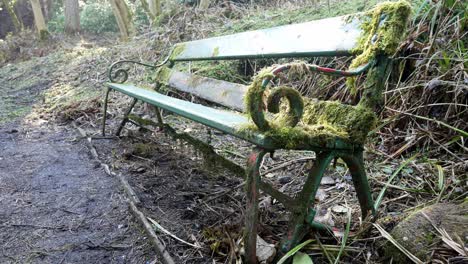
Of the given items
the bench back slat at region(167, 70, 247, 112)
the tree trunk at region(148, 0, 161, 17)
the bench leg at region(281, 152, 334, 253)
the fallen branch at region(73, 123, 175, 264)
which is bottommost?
the fallen branch at region(73, 123, 175, 264)

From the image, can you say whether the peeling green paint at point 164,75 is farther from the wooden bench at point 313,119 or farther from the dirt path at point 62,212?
the wooden bench at point 313,119

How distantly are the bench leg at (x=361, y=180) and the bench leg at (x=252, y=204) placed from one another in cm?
46

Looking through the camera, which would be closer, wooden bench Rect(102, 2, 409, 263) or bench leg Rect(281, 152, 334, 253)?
wooden bench Rect(102, 2, 409, 263)

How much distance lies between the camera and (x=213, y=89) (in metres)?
3.18

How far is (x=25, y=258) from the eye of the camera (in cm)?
209

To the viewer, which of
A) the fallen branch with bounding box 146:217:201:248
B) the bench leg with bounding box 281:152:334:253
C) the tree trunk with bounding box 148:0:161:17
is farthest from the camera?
the tree trunk with bounding box 148:0:161:17

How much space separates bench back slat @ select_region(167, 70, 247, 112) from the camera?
2.81 m

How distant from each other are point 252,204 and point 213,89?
1.63m

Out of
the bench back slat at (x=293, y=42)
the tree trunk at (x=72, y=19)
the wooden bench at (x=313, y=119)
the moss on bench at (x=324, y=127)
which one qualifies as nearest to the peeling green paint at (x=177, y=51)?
the bench back slat at (x=293, y=42)

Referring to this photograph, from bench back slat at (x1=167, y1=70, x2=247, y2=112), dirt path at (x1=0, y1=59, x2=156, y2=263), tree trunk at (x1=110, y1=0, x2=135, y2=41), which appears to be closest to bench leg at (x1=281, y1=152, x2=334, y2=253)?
dirt path at (x1=0, y1=59, x2=156, y2=263)

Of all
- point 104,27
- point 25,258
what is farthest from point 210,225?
point 104,27

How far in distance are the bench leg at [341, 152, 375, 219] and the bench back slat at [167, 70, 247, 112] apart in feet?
3.13

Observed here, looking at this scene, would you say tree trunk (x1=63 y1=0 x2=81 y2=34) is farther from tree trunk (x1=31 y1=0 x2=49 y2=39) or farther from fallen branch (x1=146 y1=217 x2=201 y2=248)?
fallen branch (x1=146 y1=217 x2=201 y2=248)

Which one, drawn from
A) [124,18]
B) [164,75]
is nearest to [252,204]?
[164,75]
